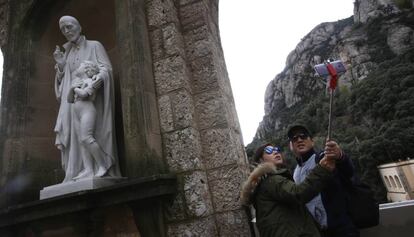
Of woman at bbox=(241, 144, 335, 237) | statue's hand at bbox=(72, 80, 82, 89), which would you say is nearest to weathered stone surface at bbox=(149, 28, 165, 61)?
statue's hand at bbox=(72, 80, 82, 89)

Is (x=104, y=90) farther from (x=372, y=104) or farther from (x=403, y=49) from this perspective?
(x=403, y=49)

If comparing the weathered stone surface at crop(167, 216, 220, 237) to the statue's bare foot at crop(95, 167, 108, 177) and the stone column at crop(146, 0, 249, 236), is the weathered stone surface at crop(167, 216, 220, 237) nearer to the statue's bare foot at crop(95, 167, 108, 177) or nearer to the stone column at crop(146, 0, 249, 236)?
the stone column at crop(146, 0, 249, 236)

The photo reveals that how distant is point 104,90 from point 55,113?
1.49 metres

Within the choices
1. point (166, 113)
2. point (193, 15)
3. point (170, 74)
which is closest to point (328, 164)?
point (166, 113)

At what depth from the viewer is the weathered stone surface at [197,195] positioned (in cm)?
257

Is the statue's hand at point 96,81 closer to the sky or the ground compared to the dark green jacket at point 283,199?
closer to the sky

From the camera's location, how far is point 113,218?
2.79m

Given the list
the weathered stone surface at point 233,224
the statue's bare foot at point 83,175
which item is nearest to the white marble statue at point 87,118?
the statue's bare foot at point 83,175

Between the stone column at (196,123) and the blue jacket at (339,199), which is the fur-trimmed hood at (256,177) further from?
the stone column at (196,123)

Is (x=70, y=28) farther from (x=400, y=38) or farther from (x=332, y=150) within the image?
(x=400, y=38)

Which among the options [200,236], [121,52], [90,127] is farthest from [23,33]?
[200,236]

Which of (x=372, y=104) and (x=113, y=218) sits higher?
(x=372, y=104)

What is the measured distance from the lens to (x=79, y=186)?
2604mm

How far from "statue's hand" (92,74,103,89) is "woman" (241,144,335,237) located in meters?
2.07
